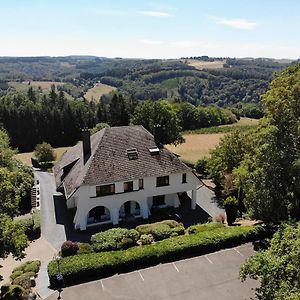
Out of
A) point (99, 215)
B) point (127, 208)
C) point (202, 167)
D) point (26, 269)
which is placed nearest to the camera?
point (26, 269)

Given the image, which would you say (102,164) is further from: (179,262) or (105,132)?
(179,262)

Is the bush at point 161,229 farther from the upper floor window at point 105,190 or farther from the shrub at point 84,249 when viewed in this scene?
the shrub at point 84,249

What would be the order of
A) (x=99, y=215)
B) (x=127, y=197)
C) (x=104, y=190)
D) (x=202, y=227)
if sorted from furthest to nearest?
(x=99, y=215)
(x=127, y=197)
(x=104, y=190)
(x=202, y=227)

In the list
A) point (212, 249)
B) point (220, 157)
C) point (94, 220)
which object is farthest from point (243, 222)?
point (94, 220)

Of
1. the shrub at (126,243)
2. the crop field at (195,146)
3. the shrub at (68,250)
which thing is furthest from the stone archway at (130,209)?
the crop field at (195,146)

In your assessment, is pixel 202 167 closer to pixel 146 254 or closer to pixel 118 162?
pixel 118 162

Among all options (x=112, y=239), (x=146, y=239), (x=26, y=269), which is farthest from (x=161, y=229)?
(x=26, y=269)

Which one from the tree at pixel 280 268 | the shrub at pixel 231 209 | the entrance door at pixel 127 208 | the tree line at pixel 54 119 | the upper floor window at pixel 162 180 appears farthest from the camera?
the tree line at pixel 54 119
